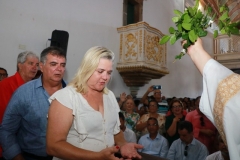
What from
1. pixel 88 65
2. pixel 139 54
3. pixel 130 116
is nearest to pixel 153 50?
pixel 139 54

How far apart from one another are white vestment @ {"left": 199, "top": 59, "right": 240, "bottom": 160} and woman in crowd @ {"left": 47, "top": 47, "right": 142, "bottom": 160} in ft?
1.67

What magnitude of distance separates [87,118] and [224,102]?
84 cm

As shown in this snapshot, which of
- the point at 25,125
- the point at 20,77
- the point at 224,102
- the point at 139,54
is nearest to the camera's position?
the point at 224,102

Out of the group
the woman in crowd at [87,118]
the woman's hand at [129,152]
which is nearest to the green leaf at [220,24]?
the woman in crowd at [87,118]

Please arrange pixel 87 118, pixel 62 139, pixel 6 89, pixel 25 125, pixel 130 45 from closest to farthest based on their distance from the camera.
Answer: pixel 62 139
pixel 87 118
pixel 25 125
pixel 6 89
pixel 130 45

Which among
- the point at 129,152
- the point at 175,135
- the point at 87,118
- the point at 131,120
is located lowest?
the point at 175,135

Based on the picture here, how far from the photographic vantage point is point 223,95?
1.16m

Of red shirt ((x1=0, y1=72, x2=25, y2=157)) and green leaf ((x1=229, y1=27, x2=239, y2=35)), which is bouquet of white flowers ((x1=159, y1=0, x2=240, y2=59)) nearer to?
green leaf ((x1=229, y1=27, x2=239, y2=35))

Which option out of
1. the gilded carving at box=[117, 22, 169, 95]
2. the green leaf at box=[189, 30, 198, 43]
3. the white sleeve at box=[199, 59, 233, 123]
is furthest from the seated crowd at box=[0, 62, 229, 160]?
the gilded carving at box=[117, 22, 169, 95]

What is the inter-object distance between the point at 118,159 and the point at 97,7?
19.4 feet

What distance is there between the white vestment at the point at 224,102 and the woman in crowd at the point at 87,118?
1.67 ft

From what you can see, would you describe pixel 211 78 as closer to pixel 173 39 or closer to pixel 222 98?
pixel 222 98

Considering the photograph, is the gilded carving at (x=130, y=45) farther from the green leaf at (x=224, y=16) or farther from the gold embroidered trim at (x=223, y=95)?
the gold embroidered trim at (x=223, y=95)

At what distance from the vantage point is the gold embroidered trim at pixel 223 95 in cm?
114
